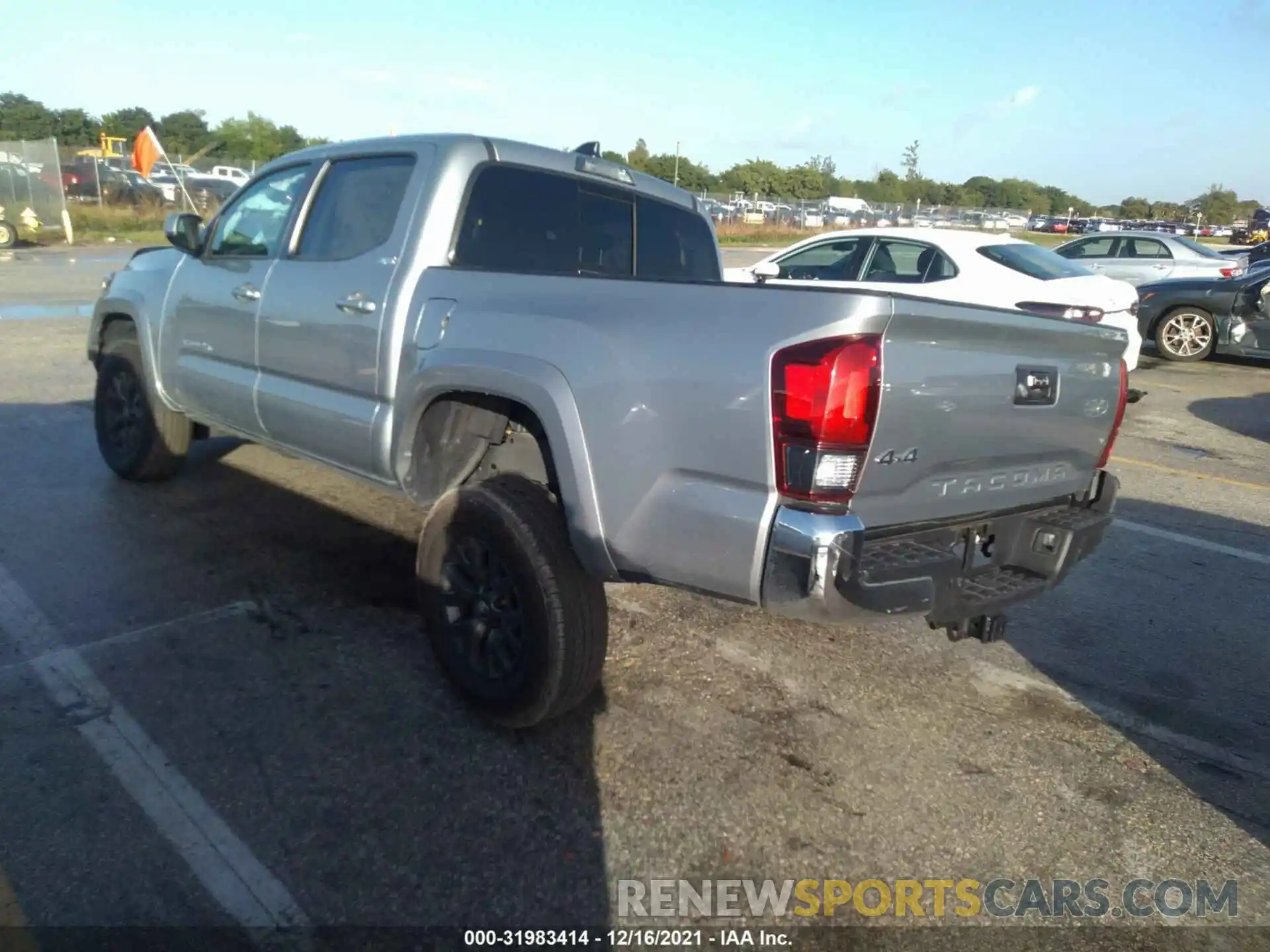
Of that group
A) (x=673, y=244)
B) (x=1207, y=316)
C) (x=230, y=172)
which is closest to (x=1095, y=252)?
(x=1207, y=316)

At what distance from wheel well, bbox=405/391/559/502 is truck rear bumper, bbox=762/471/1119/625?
1155 millimetres

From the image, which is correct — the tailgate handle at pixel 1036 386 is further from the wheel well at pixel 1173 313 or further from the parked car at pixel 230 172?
the parked car at pixel 230 172

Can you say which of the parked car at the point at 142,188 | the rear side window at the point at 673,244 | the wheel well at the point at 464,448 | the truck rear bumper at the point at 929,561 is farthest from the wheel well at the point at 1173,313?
the parked car at the point at 142,188

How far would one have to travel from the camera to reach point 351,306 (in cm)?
374

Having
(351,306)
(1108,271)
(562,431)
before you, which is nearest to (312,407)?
(351,306)

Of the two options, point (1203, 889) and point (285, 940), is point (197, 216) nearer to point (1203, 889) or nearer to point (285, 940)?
point (285, 940)

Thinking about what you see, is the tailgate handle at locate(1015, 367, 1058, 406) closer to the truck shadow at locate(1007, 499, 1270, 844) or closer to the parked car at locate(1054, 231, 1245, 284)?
the truck shadow at locate(1007, 499, 1270, 844)

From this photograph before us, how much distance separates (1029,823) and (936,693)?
0.82 m

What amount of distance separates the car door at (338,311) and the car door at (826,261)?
19.9 feet

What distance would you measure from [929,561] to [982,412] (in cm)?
47

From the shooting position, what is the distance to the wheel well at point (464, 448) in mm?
3524

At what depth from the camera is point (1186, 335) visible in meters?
12.8

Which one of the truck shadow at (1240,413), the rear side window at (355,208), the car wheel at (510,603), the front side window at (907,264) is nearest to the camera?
the car wheel at (510,603)

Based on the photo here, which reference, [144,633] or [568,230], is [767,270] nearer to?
[568,230]
